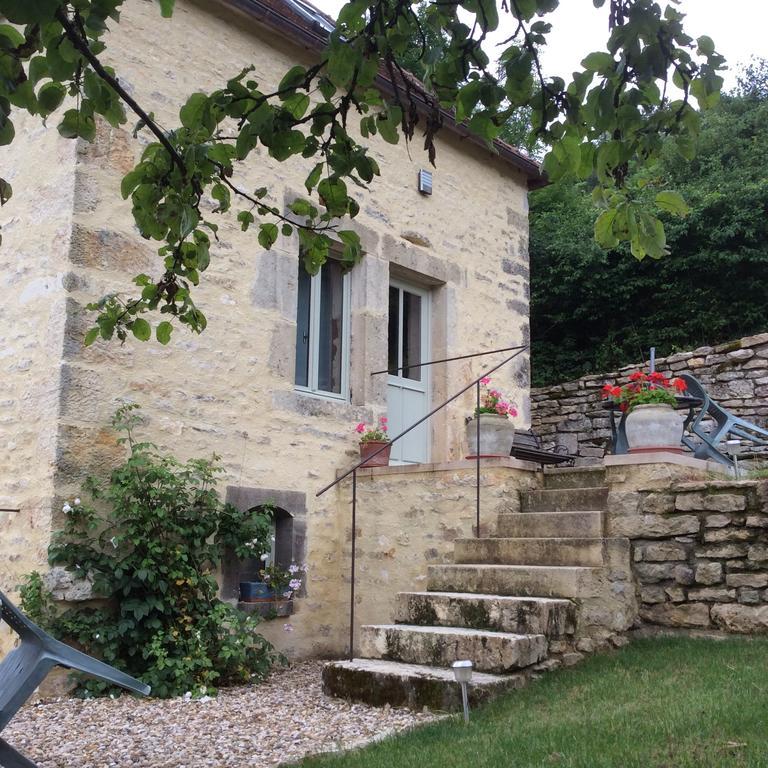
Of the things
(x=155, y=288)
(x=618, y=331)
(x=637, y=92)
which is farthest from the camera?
(x=618, y=331)

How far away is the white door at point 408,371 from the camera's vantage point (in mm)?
7812

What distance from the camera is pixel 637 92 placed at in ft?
7.71

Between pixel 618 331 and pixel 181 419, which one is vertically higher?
pixel 618 331

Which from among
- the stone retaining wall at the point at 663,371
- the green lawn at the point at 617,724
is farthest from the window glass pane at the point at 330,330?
the stone retaining wall at the point at 663,371

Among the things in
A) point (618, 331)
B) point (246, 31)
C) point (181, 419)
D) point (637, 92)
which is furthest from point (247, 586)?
point (618, 331)

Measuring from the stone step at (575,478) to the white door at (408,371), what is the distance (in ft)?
5.50

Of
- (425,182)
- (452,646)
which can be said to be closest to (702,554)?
(452,646)

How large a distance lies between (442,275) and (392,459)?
1.77 m

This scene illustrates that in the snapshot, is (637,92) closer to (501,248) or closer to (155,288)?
(155,288)

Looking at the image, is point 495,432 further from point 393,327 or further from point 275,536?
point 393,327

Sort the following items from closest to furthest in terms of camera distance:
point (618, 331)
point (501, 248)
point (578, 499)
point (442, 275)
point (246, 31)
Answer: point (578, 499), point (246, 31), point (442, 275), point (501, 248), point (618, 331)

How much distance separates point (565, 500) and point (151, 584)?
274cm

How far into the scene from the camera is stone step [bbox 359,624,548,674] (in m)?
4.49

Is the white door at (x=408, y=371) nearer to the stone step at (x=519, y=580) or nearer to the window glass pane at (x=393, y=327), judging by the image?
the window glass pane at (x=393, y=327)
